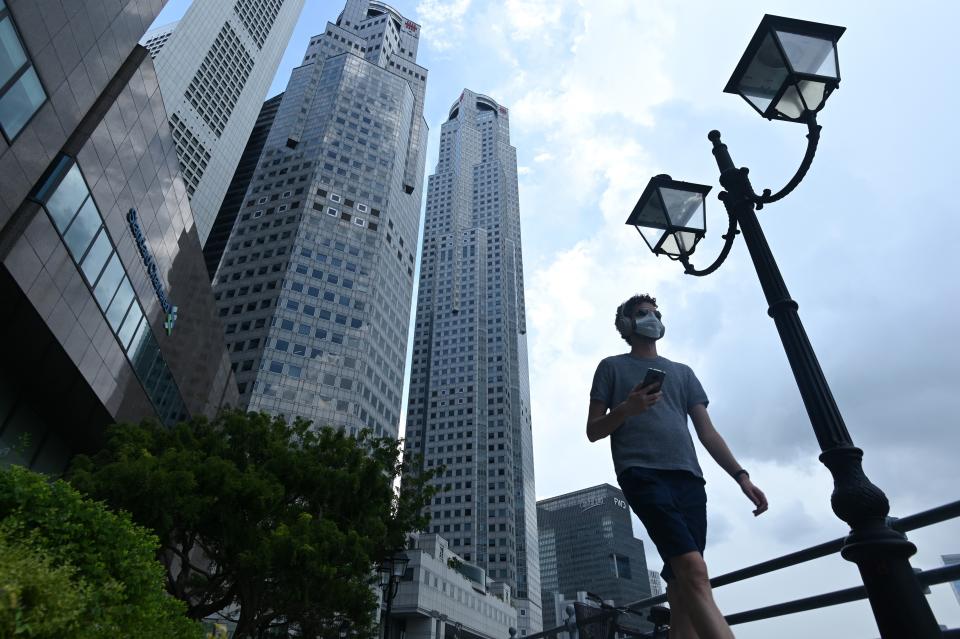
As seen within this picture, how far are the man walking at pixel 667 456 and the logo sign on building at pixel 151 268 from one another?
68.2ft

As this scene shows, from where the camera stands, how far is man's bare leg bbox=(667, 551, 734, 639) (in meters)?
2.48

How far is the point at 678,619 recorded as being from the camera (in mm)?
2893

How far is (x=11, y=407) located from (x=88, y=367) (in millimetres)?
2201

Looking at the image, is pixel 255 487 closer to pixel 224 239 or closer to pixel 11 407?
pixel 11 407

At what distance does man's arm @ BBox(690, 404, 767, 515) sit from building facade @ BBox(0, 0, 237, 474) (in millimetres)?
14491

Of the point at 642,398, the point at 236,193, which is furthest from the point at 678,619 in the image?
the point at 236,193

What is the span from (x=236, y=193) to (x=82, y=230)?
110 meters

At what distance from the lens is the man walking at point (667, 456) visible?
106 inches

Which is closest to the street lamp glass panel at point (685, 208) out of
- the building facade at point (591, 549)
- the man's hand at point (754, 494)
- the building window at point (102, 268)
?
the man's hand at point (754, 494)

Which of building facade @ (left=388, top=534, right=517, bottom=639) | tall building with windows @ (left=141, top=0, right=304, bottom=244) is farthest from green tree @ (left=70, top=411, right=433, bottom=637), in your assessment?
tall building with windows @ (left=141, top=0, right=304, bottom=244)

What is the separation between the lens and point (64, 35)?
14766 millimetres

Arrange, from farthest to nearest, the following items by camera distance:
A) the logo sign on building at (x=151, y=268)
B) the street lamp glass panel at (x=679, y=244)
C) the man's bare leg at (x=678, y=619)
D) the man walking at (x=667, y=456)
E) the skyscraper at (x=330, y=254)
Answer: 1. the skyscraper at (x=330, y=254)
2. the logo sign on building at (x=151, y=268)
3. the street lamp glass panel at (x=679, y=244)
4. the man's bare leg at (x=678, y=619)
5. the man walking at (x=667, y=456)

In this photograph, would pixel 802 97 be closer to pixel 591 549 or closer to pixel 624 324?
pixel 624 324

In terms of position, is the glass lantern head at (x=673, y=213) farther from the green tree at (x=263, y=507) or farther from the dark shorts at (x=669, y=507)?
the green tree at (x=263, y=507)
